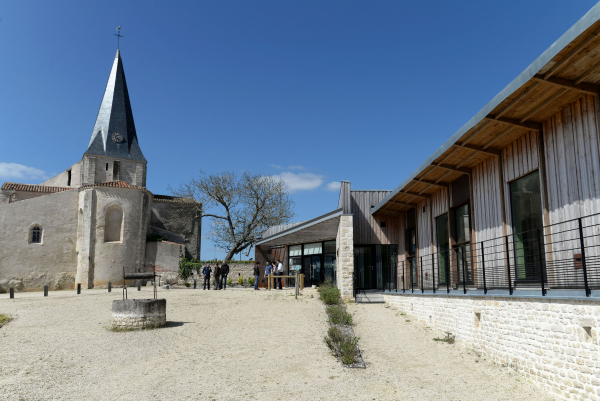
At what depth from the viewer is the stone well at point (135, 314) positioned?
10.7 meters

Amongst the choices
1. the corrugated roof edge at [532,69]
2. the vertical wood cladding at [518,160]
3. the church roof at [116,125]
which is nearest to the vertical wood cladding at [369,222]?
the corrugated roof edge at [532,69]

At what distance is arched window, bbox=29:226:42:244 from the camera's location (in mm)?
29172

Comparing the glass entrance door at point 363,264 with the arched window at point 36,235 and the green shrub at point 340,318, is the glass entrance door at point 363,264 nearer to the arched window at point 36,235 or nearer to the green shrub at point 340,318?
the green shrub at point 340,318

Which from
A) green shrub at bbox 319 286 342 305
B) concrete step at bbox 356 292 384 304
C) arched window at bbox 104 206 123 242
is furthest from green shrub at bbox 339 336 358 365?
arched window at bbox 104 206 123 242

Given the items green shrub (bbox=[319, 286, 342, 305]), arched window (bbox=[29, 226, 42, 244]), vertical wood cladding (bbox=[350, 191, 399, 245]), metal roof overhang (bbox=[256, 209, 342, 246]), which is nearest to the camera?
green shrub (bbox=[319, 286, 342, 305])

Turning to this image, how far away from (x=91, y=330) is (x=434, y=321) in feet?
27.5

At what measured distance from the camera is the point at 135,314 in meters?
10.7

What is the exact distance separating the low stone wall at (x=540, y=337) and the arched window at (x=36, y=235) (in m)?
28.3

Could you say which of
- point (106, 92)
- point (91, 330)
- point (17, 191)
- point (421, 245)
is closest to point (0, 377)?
point (91, 330)

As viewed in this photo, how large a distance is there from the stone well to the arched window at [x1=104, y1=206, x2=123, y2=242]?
20954 millimetres

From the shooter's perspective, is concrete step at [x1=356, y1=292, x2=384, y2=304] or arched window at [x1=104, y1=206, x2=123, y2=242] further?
arched window at [x1=104, y1=206, x2=123, y2=242]

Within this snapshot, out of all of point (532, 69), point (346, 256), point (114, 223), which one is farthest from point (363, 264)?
point (114, 223)

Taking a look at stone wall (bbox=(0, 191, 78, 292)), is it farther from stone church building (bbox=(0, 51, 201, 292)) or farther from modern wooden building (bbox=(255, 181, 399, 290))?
modern wooden building (bbox=(255, 181, 399, 290))

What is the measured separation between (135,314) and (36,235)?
22927mm
